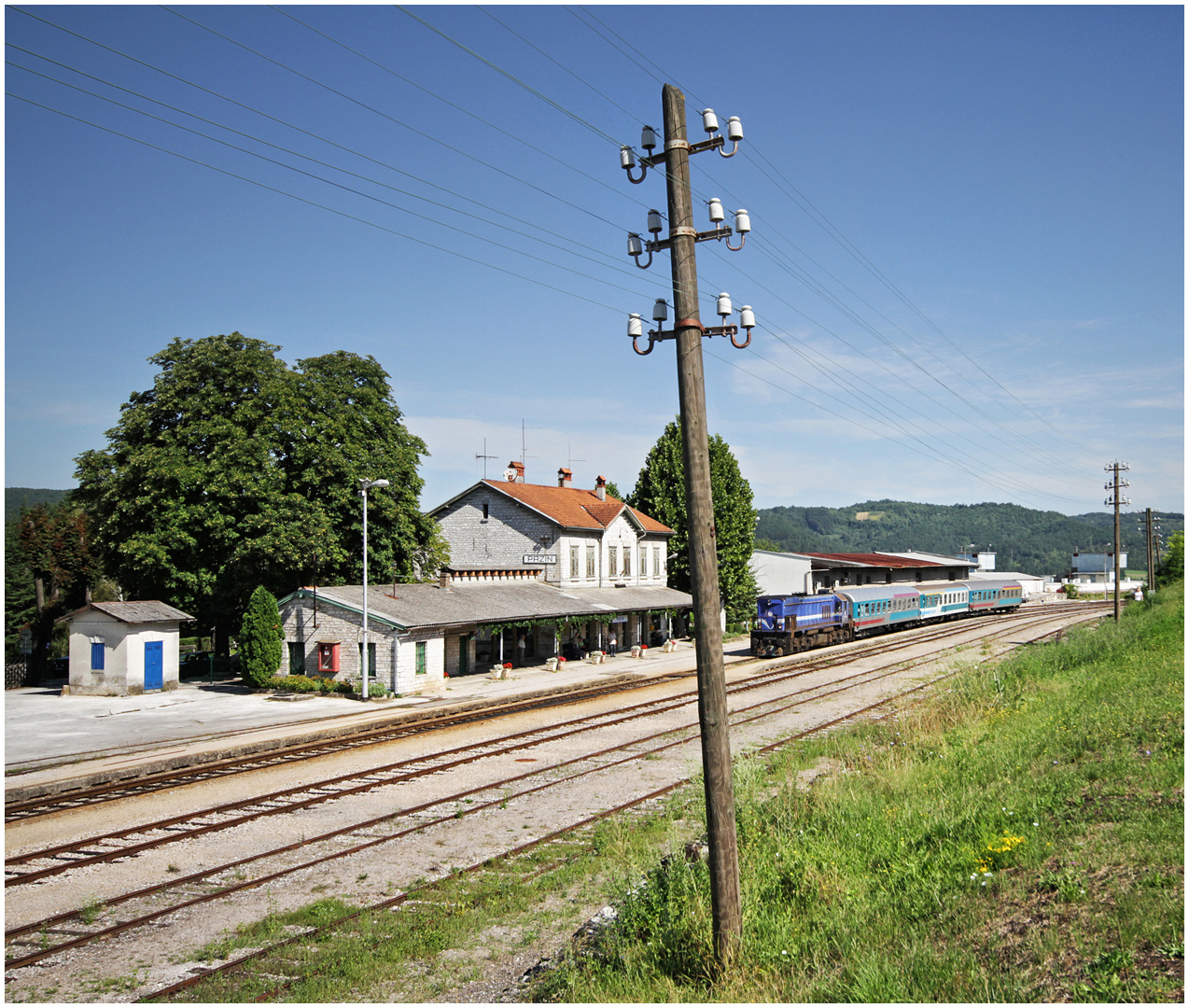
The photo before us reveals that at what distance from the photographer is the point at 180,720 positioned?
26484 mm

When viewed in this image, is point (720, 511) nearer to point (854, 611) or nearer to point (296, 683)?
point (854, 611)

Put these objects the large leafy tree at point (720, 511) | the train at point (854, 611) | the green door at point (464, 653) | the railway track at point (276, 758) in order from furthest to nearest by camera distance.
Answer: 1. the large leafy tree at point (720, 511)
2. the train at point (854, 611)
3. the green door at point (464, 653)
4. the railway track at point (276, 758)

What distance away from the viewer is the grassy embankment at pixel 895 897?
7.04 meters

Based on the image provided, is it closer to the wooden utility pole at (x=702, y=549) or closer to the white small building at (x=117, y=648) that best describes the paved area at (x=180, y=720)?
the white small building at (x=117, y=648)

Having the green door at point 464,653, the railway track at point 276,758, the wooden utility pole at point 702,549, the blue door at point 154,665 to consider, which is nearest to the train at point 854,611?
the railway track at point 276,758

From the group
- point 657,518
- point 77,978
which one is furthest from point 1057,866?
point 657,518

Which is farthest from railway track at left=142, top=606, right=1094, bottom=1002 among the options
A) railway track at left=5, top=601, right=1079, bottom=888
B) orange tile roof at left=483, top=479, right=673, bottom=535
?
orange tile roof at left=483, top=479, right=673, bottom=535

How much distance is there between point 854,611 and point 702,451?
4439 cm

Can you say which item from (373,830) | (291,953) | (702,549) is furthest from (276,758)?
(702,549)

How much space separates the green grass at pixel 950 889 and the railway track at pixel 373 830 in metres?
5.04

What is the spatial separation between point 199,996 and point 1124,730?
13387 millimetres

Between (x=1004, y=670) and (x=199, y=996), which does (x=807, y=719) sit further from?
(x=199, y=996)

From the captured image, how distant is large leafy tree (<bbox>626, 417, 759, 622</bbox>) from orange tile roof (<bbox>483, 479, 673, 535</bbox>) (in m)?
3.16

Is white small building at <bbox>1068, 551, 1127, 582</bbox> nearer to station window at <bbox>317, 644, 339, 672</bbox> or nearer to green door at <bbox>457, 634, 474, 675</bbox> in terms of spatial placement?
green door at <bbox>457, 634, 474, 675</bbox>
